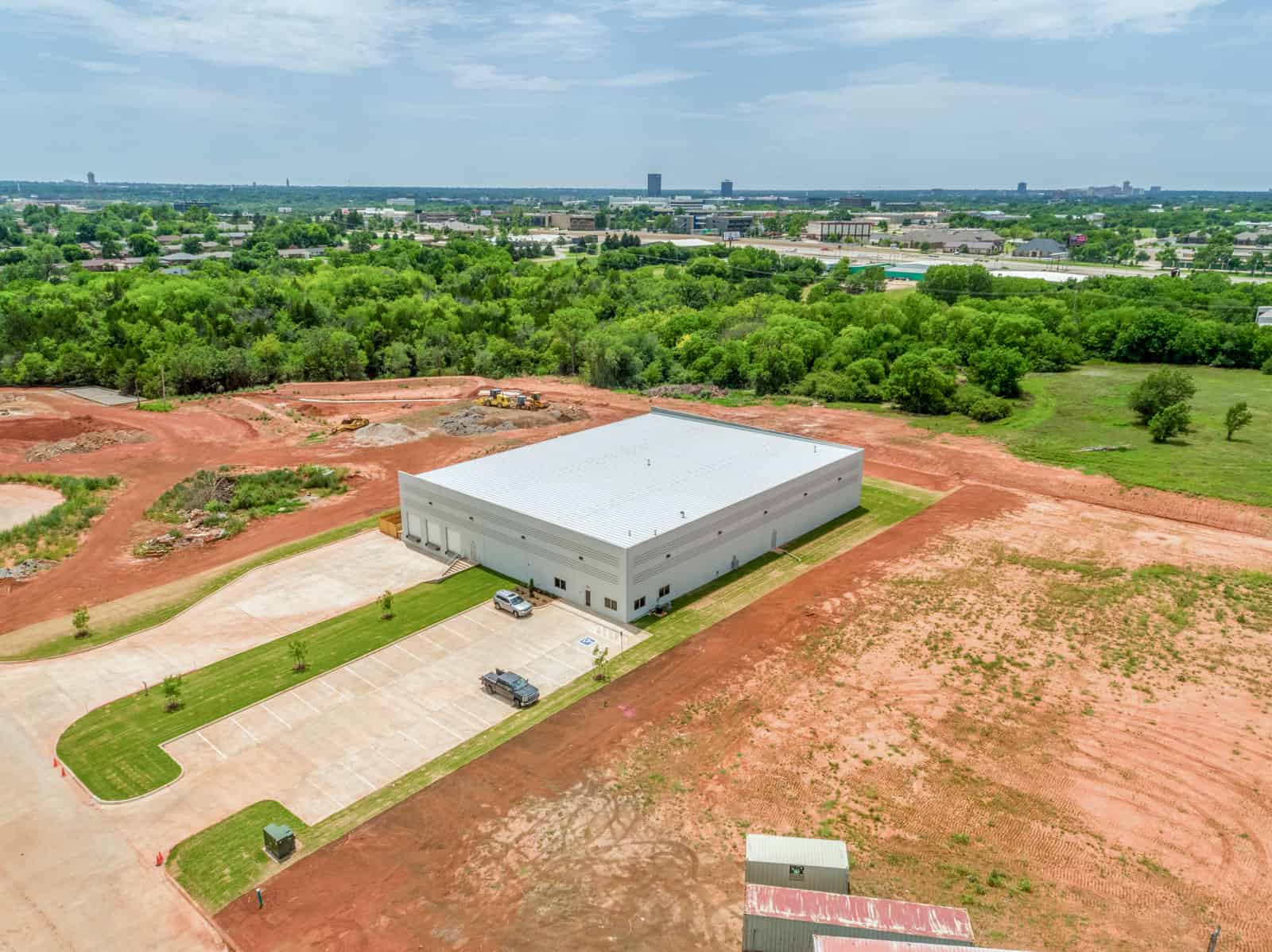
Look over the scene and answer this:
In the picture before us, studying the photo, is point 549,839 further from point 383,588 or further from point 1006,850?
point 383,588

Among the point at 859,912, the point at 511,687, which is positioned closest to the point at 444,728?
the point at 511,687

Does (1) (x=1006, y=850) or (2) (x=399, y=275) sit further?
(2) (x=399, y=275)

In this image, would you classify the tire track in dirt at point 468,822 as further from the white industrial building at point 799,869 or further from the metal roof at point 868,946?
the metal roof at point 868,946

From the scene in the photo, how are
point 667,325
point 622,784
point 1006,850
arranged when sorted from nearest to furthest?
point 1006,850 < point 622,784 < point 667,325

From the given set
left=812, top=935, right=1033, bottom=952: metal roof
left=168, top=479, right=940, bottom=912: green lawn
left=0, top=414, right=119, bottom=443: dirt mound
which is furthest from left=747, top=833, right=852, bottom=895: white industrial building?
left=0, top=414, right=119, bottom=443: dirt mound

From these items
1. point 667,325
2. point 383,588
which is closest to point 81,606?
point 383,588

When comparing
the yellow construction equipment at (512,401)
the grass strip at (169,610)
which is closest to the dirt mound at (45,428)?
the yellow construction equipment at (512,401)
